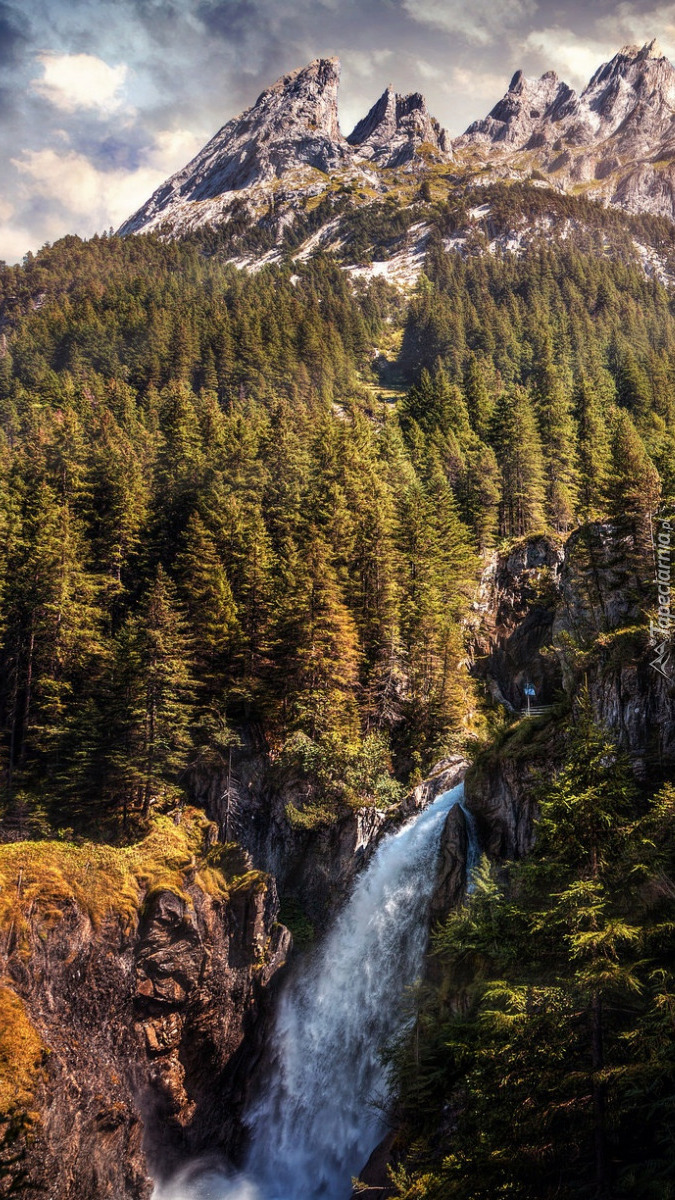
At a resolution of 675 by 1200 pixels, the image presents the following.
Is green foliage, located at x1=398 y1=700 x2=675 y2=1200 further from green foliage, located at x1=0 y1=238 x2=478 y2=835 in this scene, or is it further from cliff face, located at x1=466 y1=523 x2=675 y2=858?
green foliage, located at x1=0 y1=238 x2=478 y2=835

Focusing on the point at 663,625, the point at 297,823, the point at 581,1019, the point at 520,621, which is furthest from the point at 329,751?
the point at 581,1019

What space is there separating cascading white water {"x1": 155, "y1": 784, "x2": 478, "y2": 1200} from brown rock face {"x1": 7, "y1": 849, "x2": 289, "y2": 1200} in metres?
1.54

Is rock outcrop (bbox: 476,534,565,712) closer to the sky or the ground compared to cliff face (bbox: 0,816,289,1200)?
closer to the sky

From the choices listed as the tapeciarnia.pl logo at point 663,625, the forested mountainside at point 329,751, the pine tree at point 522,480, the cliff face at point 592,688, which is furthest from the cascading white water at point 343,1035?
the pine tree at point 522,480

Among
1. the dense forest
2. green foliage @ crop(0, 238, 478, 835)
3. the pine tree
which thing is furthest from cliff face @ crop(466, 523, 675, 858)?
the pine tree

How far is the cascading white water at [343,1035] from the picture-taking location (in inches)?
995

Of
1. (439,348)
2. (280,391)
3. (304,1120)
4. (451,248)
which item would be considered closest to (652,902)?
(304,1120)

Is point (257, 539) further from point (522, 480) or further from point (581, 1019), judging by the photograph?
point (581, 1019)

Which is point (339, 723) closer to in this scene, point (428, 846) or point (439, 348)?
point (428, 846)

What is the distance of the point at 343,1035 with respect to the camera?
27734mm

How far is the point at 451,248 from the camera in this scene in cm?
15825

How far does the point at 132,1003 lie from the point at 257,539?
25.8 meters

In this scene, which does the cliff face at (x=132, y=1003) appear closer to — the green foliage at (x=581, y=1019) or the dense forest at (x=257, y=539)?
the dense forest at (x=257, y=539)

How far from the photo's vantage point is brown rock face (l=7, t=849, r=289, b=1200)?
21781mm
